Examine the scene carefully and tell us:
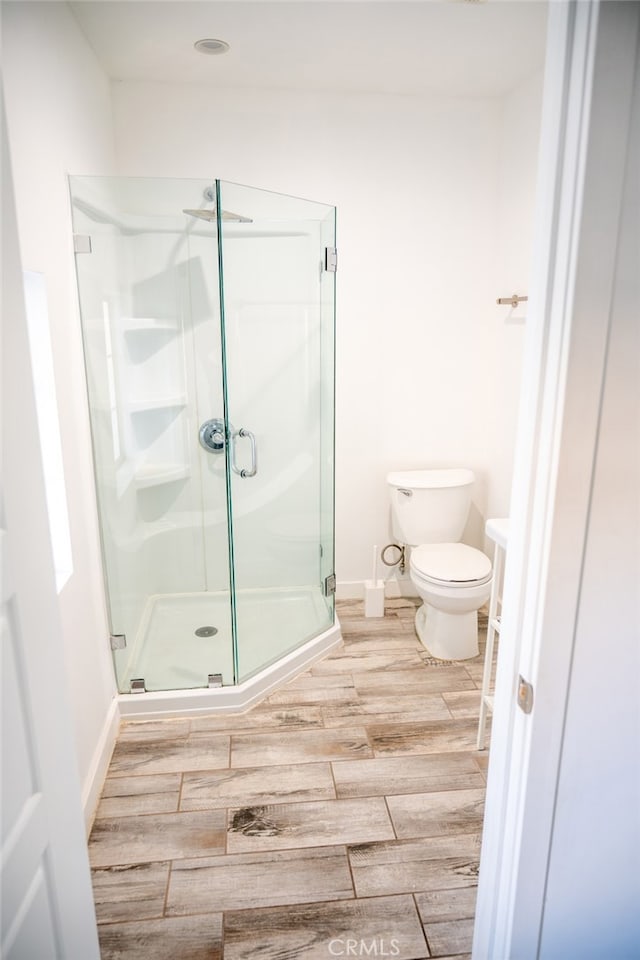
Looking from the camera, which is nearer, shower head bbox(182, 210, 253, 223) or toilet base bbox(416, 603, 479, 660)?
shower head bbox(182, 210, 253, 223)

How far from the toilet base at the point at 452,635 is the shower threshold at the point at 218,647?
0.47 metres

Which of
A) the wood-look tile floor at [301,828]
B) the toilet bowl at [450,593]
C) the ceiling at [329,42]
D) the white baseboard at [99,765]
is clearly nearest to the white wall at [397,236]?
the ceiling at [329,42]

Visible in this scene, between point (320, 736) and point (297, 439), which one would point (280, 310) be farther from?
point (320, 736)

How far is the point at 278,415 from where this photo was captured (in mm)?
2809

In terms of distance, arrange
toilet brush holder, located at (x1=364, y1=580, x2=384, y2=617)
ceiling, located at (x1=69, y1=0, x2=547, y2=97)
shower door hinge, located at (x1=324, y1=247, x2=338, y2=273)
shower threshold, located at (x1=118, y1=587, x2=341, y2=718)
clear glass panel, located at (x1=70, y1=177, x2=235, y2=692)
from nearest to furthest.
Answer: ceiling, located at (x1=69, y1=0, x2=547, y2=97), clear glass panel, located at (x1=70, y1=177, x2=235, y2=692), shower threshold, located at (x1=118, y1=587, x2=341, y2=718), shower door hinge, located at (x1=324, y1=247, x2=338, y2=273), toilet brush holder, located at (x1=364, y1=580, x2=384, y2=617)

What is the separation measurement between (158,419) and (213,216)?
0.90 meters

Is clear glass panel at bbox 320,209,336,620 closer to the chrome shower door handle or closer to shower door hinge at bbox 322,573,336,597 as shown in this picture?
shower door hinge at bbox 322,573,336,597

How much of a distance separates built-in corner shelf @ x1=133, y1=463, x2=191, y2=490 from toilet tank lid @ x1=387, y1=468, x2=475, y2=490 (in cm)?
106

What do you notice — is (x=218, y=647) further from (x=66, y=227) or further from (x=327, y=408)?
(x=66, y=227)

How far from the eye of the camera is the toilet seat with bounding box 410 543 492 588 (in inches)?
104

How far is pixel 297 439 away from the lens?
2.88 m

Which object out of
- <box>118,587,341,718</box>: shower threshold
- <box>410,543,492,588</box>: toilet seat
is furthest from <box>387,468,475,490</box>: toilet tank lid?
<box>118,587,341,718</box>: shower threshold

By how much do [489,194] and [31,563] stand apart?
2.91 metres
